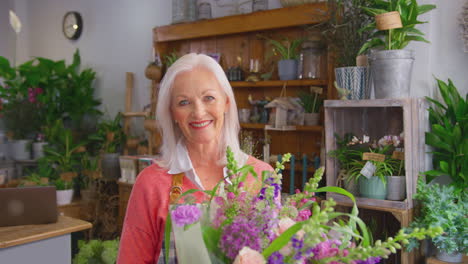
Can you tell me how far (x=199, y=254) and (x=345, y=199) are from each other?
192 cm

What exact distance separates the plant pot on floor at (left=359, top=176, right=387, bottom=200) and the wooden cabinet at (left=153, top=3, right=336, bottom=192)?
80 centimetres

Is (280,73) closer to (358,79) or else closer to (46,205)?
(358,79)

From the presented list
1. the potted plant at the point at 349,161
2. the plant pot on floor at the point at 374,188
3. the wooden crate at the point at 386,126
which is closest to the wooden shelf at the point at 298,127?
the wooden crate at the point at 386,126

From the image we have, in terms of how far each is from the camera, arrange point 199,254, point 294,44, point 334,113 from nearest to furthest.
A: point 199,254 < point 334,113 < point 294,44

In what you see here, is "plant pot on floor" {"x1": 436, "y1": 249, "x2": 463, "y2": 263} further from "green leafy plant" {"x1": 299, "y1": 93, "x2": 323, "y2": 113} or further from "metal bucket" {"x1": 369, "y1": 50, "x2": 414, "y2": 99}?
"green leafy plant" {"x1": 299, "y1": 93, "x2": 323, "y2": 113}

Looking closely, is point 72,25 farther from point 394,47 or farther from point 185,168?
point 185,168

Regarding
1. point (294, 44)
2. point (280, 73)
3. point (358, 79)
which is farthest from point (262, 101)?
point (358, 79)

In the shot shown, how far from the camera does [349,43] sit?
8.78 feet

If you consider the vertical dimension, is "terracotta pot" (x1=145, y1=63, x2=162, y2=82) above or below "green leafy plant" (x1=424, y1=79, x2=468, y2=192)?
above

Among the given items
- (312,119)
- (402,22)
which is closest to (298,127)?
(312,119)

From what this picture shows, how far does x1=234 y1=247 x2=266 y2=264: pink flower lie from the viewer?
0.65m

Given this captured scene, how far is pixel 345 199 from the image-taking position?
251 cm

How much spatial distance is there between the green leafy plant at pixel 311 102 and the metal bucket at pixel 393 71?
2.96 feet

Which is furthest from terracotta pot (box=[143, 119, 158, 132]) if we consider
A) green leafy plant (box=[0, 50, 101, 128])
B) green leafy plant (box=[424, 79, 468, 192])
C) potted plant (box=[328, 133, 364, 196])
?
green leafy plant (box=[424, 79, 468, 192])
